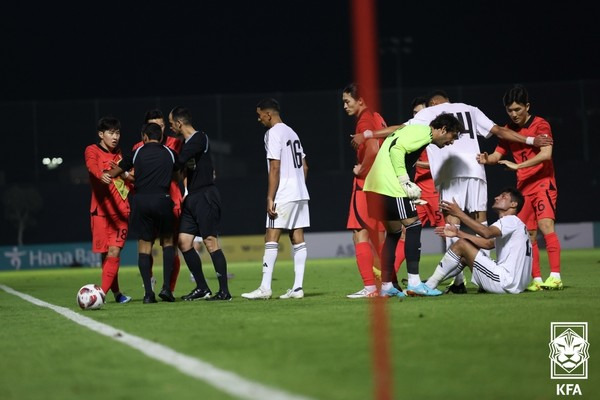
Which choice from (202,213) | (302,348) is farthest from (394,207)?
(302,348)

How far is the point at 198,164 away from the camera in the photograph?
11875 mm

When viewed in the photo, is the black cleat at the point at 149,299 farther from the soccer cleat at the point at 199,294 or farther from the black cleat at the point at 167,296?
the soccer cleat at the point at 199,294

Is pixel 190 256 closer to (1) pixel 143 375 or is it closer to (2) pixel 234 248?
(1) pixel 143 375

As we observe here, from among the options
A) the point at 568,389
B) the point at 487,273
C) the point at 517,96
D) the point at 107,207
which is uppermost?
the point at 517,96

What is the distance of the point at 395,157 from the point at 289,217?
1535 mm

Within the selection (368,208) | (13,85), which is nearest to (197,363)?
(368,208)

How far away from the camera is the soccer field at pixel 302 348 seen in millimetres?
5379

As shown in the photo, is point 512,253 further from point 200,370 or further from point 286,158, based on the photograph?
point 200,370

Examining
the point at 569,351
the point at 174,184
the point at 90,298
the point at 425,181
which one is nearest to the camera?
the point at 569,351

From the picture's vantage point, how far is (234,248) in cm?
3094

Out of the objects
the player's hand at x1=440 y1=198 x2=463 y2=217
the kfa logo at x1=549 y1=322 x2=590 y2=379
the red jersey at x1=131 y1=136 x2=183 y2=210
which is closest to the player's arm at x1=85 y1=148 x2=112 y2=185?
the red jersey at x1=131 y1=136 x2=183 y2=210

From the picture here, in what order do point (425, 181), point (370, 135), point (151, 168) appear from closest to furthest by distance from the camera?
point (370, 135) < point (151, 168) < point (425, 181)

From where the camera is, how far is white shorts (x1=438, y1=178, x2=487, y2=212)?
11669mm

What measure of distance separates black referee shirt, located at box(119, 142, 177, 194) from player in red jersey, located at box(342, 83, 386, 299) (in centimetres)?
199
